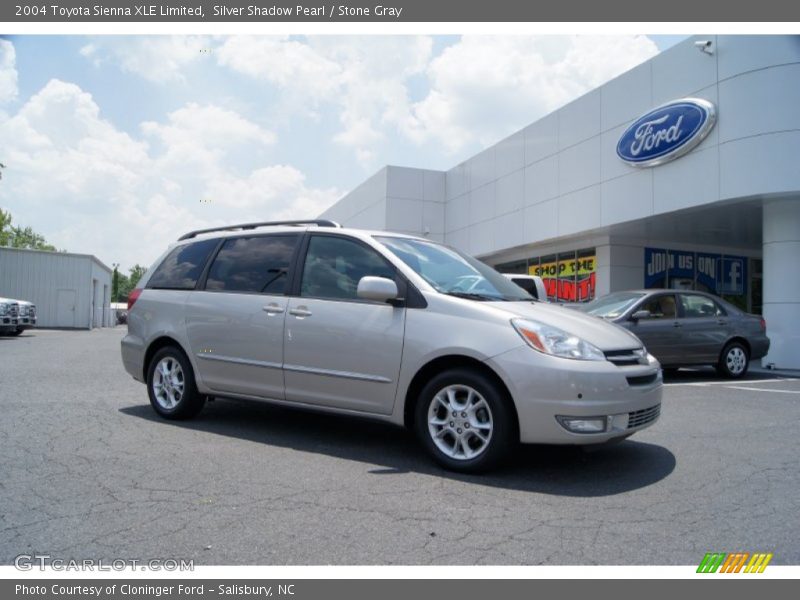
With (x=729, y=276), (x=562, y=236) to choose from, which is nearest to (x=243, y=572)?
(x=562, y=236)

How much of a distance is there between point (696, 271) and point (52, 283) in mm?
33198

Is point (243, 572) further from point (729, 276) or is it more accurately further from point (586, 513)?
point (729, 276)

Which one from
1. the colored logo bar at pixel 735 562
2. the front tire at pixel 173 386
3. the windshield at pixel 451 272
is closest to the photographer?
the colored logo bar at pixel 735 562

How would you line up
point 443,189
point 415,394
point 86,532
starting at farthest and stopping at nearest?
point 443,189 < point 415,394 < point 86,532

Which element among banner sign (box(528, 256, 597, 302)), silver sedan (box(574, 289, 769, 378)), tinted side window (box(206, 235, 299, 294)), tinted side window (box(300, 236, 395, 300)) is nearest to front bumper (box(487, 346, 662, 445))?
tinted side window (box(300, 236, 395, 300))

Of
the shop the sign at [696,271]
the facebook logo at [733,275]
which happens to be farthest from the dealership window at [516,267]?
the facebook logo at [733,275]

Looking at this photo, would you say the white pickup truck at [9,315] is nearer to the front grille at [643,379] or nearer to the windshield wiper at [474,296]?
the windshield wiper at [474,296]

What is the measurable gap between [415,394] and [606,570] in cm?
204

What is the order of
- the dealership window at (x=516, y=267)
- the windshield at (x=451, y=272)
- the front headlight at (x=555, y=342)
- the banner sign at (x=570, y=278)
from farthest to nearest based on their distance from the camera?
the dealership window at (x=516, y=267)
the banner sign at (x=570, y=278)
the windshield at (x=451, y=272)
the front headlight at (x=555, y=342)

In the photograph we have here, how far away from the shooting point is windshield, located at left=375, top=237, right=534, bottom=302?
4.74m

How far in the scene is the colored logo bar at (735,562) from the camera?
2.81m

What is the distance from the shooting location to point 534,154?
2005 centimetres

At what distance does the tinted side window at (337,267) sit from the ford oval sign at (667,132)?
11.4 metres

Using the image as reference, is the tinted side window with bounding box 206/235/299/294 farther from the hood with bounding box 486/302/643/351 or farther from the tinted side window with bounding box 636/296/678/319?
the tinted side window with bounding box 636/296/678/319
